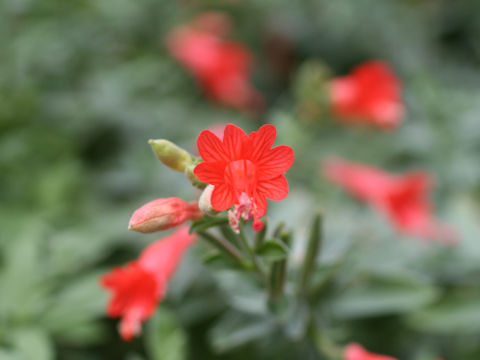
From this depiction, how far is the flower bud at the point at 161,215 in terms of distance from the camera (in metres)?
0.89

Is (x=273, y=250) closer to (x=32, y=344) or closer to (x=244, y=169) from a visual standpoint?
(x=244, y=169)

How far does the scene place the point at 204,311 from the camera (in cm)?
143

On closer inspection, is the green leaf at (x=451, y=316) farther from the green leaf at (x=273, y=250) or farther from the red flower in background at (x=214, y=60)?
the red flower in background at (x=214, y=60)

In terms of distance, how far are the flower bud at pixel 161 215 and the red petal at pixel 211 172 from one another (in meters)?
0.11

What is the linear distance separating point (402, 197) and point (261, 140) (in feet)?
3.48

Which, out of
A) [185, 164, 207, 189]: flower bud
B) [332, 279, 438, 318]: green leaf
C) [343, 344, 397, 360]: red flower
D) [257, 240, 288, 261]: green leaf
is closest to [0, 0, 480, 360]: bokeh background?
[332, 279, 438, 318]: green leaf

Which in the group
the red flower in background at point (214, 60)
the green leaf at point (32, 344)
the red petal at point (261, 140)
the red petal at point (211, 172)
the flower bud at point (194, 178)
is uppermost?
the red flower in background at point (214, 60)

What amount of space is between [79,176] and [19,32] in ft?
2.06

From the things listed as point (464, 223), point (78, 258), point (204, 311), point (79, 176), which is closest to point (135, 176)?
point (79, 176)

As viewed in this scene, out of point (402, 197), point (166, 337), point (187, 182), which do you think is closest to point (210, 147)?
point (166, 337)

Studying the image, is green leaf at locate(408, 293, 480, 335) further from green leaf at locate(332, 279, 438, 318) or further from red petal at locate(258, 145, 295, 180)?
red petal at locate(258, 145, 295, 180)

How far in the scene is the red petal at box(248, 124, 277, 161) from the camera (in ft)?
2.77

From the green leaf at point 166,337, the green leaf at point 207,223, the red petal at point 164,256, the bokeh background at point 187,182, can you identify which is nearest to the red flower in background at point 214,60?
the bokeh background at point 187,182

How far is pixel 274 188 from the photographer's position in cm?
87
